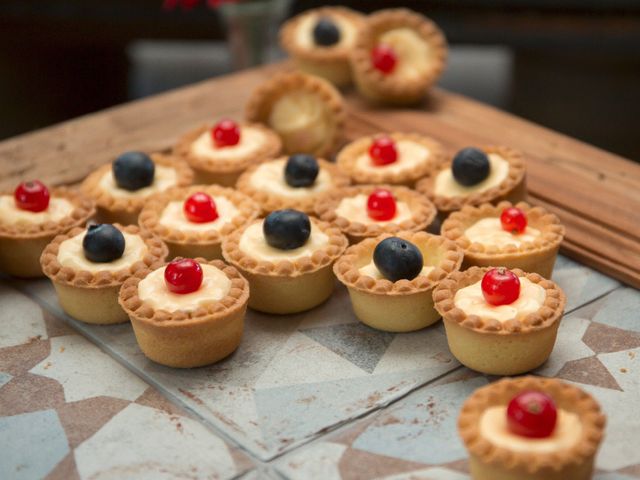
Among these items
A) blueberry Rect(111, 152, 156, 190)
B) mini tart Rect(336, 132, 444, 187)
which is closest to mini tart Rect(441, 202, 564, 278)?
mini tart Rect(336, 132, 444, 187)

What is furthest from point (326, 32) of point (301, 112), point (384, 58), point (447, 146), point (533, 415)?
point (533, 415)

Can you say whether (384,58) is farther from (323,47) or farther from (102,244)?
(102,244)

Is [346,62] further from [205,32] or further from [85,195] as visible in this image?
[205,32]

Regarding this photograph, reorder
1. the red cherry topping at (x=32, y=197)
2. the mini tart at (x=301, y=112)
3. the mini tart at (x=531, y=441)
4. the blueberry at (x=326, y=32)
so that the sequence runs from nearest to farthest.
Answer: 1. the mini tart at (x=531, y=441)
2. the red cherry topping at (x=32, y=197)
3. the mini tart at (x=301, y=112)
4. the blueberry at (x=326, y=32)

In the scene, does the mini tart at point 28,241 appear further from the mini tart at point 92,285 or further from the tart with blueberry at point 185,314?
the tart with blueberry at point 185,314

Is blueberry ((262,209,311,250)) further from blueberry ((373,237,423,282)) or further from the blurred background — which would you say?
the blurred background

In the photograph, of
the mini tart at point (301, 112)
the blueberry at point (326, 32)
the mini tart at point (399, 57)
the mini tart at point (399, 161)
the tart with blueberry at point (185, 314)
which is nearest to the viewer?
the tart with blueberry at point (185, 314)

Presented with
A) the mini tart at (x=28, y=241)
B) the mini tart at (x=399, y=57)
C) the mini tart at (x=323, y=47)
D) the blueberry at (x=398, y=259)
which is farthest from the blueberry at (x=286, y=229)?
the mini tart at (x=323, y=47)

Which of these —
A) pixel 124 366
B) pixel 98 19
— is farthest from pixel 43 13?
pixel 124 366
